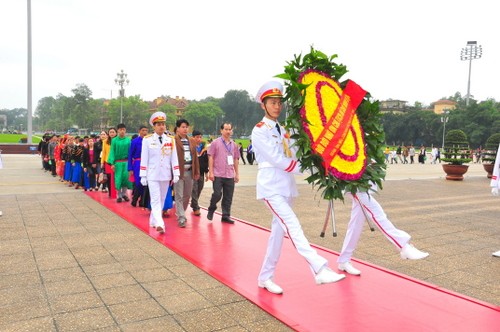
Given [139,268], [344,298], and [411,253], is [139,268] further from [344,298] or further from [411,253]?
[411,253]

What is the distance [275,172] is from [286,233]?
1.80 ft

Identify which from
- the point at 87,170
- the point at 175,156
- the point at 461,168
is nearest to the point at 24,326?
the point at 175,156

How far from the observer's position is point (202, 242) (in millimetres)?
5965

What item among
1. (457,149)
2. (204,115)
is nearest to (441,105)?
(204,115)

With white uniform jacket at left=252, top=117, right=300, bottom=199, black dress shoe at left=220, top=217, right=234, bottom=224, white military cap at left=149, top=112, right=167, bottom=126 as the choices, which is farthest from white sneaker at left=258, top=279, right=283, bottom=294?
white military cap at left=149, top=112, right=167, bottom=126

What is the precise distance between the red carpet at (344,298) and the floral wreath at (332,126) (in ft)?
3.19

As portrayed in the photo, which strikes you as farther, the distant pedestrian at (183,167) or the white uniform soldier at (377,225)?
the distant pedestrian at (183,167)

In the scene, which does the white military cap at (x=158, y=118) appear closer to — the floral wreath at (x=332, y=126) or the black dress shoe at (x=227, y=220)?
the black dress shoe at (x=227, y=220)

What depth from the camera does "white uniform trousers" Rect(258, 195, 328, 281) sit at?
3465 millimetres

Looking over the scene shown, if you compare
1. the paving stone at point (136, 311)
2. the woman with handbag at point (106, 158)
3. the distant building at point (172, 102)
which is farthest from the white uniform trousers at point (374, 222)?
the distant building at point (172, 102)

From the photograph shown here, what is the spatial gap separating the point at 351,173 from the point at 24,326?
2842 millimetres

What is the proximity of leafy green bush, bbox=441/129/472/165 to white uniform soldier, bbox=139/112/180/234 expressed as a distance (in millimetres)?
14778

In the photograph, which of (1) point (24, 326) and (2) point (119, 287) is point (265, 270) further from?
(1) point (24, 326)

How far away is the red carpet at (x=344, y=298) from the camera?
10.9 feet
